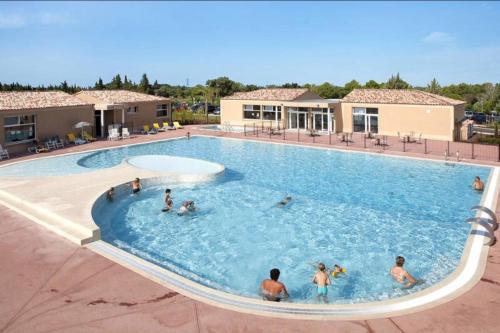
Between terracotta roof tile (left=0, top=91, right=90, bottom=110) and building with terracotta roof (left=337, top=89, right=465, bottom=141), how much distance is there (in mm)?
22047

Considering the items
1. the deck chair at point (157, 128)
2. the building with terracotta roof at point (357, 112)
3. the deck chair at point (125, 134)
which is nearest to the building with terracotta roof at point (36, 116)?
the deck chair at point (125, 134)

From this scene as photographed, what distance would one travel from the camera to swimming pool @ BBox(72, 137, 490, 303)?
10570 mm

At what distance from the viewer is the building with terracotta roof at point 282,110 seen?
117 feet

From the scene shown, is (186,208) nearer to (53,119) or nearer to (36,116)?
(36,116)

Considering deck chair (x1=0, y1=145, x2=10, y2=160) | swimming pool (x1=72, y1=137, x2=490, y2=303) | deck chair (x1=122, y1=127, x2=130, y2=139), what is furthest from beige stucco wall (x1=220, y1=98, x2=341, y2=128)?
deck chair (x1=0, y1=145, x2=10, y2=160)

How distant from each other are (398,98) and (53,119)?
26.1m

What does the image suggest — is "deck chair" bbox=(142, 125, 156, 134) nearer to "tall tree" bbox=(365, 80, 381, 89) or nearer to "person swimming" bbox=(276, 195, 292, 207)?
"person swimming" bbox=(276, 195, 292, 207)

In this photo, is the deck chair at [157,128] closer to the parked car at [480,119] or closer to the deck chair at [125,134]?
the deck chair at [125,134]

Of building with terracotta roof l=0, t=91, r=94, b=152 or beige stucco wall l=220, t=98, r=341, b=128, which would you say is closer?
building with terracotta roof l=0, t=91, r=94, b=152

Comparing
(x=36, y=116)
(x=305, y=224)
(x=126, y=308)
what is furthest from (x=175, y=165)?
(x=126, y=308)

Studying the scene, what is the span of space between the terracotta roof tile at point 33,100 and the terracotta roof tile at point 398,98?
2243 cm

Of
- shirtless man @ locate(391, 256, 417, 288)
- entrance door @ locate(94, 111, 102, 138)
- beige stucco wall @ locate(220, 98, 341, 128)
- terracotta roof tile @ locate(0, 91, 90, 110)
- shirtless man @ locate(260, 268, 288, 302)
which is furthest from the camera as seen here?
beige stucco wall @ locate(220, 98, 341, 128)

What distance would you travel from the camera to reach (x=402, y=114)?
3195cm

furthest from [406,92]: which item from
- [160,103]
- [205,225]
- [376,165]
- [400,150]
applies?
[205,225]
